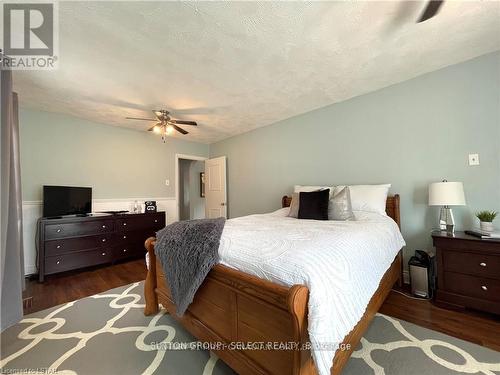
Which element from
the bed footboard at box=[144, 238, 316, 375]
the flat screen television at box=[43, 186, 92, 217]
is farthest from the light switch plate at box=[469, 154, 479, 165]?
the flat screen television at box=[43, 186, 92, 217]

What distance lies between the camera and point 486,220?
1.98 meters

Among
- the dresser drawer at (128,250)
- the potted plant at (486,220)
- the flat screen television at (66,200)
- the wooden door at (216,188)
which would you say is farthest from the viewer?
the wooden door at (216,188)

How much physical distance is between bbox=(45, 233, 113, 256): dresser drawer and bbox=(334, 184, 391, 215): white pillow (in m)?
3.71

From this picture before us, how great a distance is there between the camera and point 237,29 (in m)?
1.69

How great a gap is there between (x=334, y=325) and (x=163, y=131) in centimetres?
328

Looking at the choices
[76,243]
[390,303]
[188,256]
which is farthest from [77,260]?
[390,303]

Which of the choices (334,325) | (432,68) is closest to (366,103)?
(432,68)

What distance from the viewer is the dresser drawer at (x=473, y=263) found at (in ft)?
5.84

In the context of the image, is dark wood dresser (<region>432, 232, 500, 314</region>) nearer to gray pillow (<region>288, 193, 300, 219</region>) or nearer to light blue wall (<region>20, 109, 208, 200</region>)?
gray pillow (<region>288, 193, 300, 219</region>)

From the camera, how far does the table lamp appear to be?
2016 mm

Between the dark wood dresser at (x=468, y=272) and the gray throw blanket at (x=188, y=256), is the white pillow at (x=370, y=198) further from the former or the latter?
the gray throw blanket at (x=188, y=256)

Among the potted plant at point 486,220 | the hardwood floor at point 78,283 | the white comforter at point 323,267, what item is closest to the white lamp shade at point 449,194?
the potted plant at point 486,220

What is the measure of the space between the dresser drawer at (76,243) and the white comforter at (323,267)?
2.78m

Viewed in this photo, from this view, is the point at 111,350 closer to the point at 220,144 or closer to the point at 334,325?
the point at 334,325
